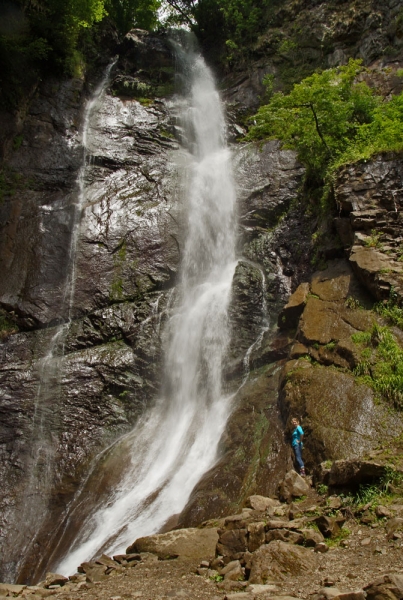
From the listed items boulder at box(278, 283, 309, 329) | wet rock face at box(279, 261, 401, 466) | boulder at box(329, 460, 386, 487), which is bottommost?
boulder at box(329, 460, 386, 487)

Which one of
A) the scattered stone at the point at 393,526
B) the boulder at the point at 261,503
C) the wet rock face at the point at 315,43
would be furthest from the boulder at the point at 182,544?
the wet rock face at the point at 315,43

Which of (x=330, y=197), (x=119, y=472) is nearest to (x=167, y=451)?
(x=119, y=472)

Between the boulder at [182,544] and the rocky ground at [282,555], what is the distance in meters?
0.01

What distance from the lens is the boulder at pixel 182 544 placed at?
6109 mm

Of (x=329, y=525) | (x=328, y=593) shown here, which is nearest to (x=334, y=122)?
(x=329, y=525)

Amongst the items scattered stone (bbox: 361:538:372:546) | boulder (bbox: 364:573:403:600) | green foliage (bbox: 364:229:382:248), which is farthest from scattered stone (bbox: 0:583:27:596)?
green foliage (bbox: 364:229:382:248)

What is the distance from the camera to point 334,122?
44.2 ft

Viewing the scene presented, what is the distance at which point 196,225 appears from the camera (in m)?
16.5

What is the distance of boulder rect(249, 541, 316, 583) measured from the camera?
449cm

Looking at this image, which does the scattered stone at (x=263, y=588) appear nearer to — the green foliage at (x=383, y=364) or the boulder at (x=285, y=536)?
the boulder at (x=285, y=536)

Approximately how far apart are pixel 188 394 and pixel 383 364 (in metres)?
5.67

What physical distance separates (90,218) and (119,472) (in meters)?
9.42

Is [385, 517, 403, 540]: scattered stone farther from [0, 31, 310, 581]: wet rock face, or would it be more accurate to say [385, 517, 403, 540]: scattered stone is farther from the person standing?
[0, 31, 310, 581]: wet rock face

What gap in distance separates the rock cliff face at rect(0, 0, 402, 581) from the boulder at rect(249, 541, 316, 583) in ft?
9.60
